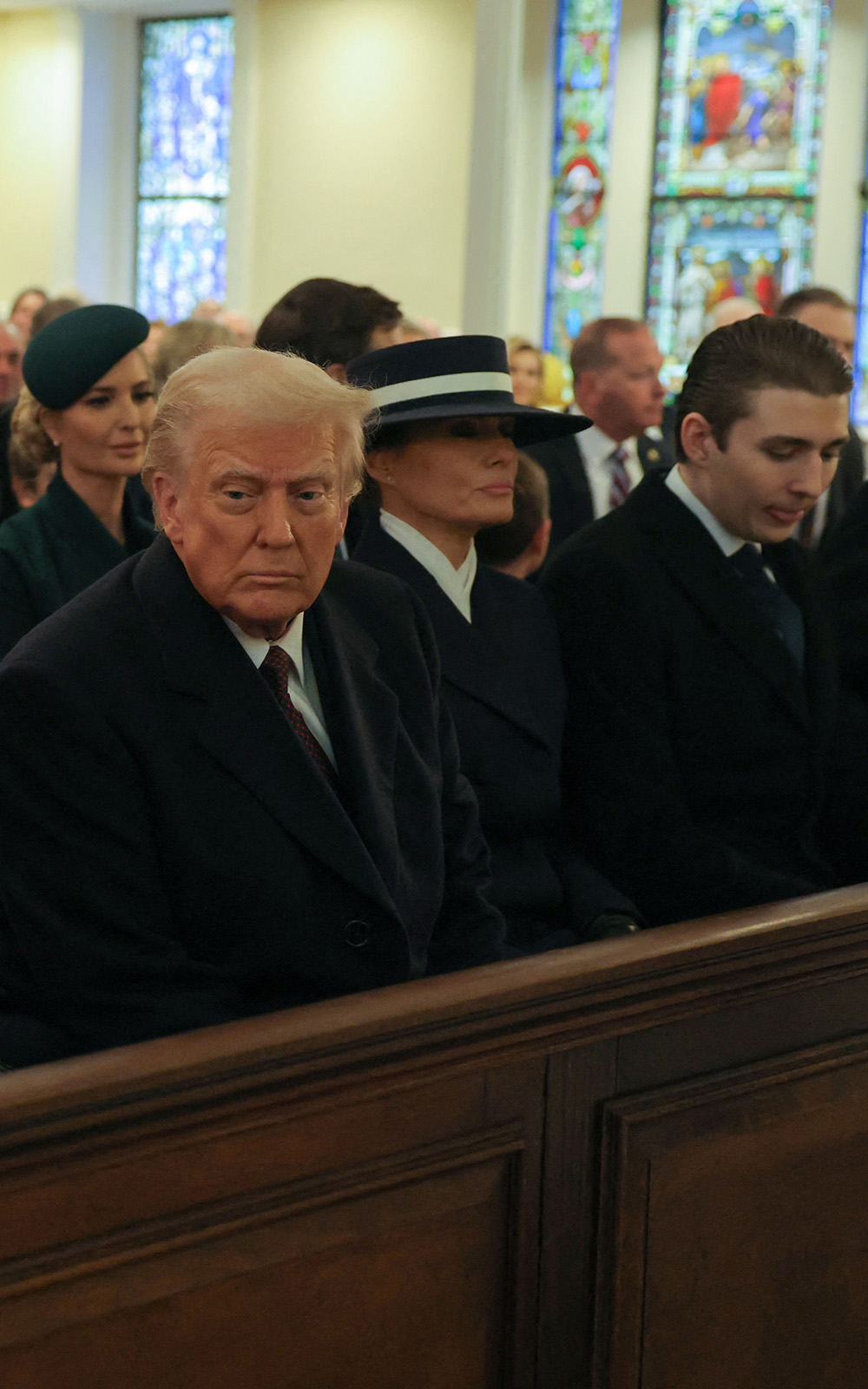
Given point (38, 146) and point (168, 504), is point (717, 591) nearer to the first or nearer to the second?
point (168, 504)

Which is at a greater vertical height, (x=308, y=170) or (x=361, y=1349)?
(x=308, y=170)

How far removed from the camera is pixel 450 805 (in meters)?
2.44

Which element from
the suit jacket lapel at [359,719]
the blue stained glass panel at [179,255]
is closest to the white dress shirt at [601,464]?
the suit jacket lapel at [359,719]

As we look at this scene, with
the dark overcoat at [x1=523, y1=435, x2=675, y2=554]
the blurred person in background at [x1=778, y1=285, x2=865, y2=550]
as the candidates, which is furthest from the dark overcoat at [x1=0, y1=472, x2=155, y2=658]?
the blurred person in background at [x1=778, y1=285, x2=865, y2=550]

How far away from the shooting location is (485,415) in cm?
288

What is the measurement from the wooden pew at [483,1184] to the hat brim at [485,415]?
113 cm

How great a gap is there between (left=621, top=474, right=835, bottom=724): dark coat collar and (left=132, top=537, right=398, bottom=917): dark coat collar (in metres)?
1.02

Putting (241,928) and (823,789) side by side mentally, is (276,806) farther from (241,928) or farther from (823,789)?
(823,789)

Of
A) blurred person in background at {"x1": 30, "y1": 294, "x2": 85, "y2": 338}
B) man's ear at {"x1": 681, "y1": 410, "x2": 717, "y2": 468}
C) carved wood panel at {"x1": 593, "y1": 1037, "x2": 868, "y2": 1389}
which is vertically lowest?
carved wood panel at {"x1": 593, "y1": 1037, "x2": 868, "y2": 1389}

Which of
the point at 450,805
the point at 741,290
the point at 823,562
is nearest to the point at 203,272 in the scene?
the point at 741,290

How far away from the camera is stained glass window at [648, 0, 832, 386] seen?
968 cm

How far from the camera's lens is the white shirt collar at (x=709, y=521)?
3.09 m

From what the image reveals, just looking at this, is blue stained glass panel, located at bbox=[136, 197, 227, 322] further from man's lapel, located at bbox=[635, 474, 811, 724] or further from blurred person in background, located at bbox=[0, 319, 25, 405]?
man's lapel, located at bbox=[635, 474, 811, 724]

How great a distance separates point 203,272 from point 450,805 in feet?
35.2
